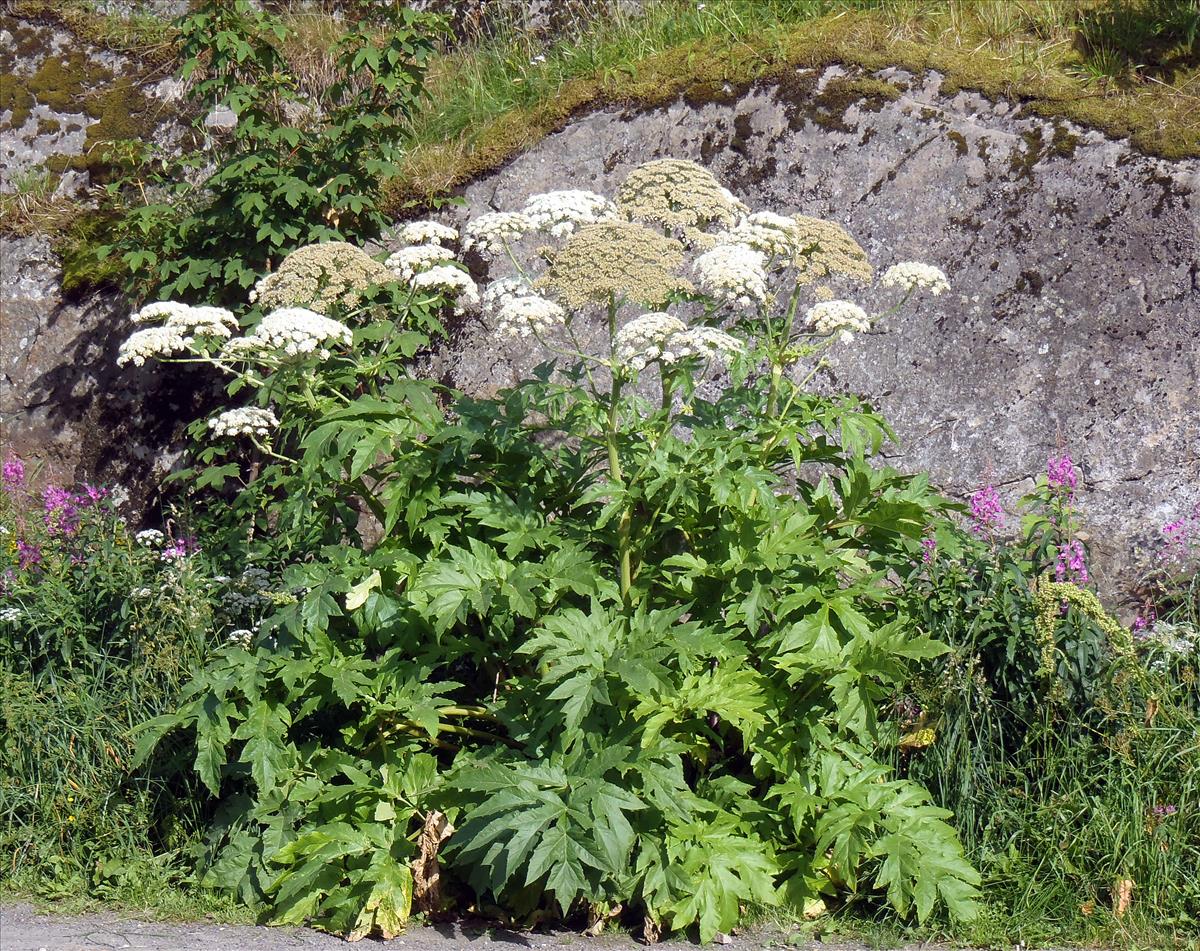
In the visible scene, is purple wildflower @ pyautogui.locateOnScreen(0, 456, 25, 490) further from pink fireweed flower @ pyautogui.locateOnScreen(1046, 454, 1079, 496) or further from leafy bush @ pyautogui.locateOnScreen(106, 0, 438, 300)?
pink fireweed flower @ pyautogui.locateOnScreen(1046, 454, 1079, 496)

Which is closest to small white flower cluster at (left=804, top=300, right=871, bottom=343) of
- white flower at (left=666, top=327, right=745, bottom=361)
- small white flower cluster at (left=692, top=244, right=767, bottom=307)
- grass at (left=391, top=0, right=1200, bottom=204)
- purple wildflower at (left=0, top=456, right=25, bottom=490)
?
small white flower cluster at (left=692, top=244, right=767, bottom=307)

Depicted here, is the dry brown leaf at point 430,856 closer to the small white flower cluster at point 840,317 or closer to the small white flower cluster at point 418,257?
the small white flower cluster at point 418,257

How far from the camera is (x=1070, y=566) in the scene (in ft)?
16.4

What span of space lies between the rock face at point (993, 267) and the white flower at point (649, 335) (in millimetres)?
2559

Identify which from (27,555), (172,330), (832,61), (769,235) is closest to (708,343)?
(769,235)

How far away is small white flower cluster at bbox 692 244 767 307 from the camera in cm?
420

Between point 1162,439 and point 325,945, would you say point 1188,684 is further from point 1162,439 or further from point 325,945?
point 325,945

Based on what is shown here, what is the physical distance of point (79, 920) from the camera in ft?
14.8

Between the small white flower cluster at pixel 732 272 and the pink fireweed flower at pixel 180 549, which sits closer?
the small white flower cluster at pixel 732 272

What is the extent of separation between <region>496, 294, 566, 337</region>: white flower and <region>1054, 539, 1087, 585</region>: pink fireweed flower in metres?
2.46

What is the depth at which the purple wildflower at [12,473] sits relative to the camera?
22.4 ft

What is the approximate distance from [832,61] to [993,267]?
1858 mm

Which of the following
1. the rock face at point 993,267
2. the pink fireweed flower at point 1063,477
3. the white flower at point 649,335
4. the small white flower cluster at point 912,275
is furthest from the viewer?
the rock face at point 993,267

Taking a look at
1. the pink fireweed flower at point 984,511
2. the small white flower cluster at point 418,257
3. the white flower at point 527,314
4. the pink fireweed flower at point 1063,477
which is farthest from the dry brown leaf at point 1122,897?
the small white flower cluster at point 418,257
